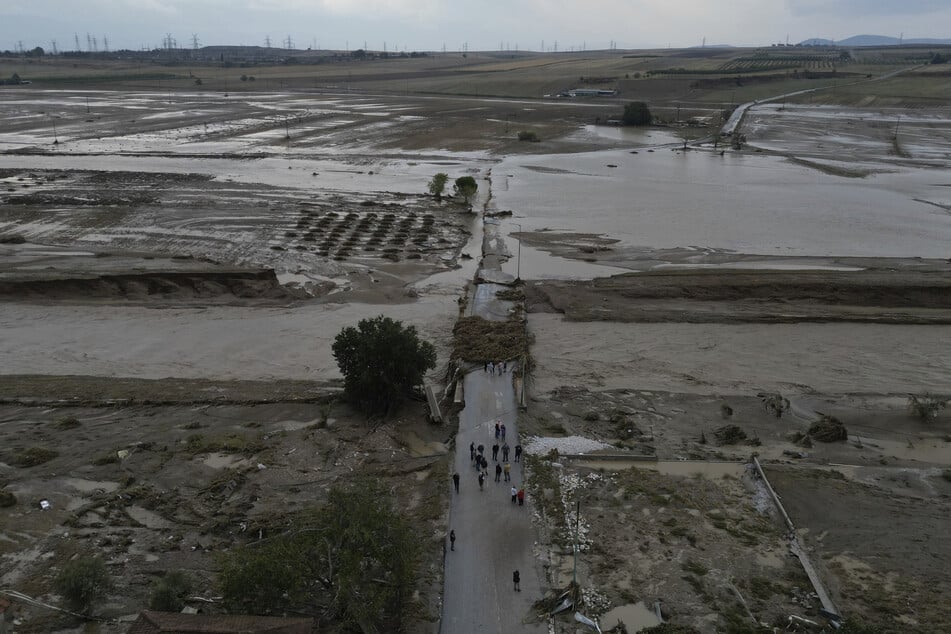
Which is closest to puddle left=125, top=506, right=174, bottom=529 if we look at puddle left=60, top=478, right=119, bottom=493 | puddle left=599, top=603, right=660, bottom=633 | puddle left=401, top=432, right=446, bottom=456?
puddle left=60, top=478, right=119, bottom=493

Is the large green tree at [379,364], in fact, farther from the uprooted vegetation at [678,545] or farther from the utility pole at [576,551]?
the utility pole at [576,551]

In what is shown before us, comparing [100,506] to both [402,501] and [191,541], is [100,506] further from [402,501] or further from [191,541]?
[402,501]

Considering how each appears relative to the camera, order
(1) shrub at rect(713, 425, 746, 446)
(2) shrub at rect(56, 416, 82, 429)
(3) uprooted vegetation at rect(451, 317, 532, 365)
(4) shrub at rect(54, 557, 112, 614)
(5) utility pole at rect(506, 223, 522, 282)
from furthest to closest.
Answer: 1. (5) utility pole at rect(506, 223, 522, 282)
2. (3) uprooted vegetation at rect(451, 317, 532, 365)
3. (2) shrub at rect(56, 416, 82, 429)
4. (1) shrub at rect(713, 425, 746, 446)
5. (4) shrub at rect(54, 557, 112, 614)

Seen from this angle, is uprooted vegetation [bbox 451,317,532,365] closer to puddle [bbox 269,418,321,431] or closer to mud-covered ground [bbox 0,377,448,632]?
mud-covered ground [bbox 0,377,448,632]

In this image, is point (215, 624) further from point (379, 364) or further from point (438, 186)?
point (438, 186)

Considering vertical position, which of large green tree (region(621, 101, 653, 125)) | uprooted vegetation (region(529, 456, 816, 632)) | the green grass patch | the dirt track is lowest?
uprooted vegetation (region(529, 456, 816, 632))

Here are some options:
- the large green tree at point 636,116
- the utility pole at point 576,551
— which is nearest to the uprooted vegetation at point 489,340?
the utility pole at point 576,551

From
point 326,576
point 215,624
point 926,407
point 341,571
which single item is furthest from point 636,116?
point 215,624
